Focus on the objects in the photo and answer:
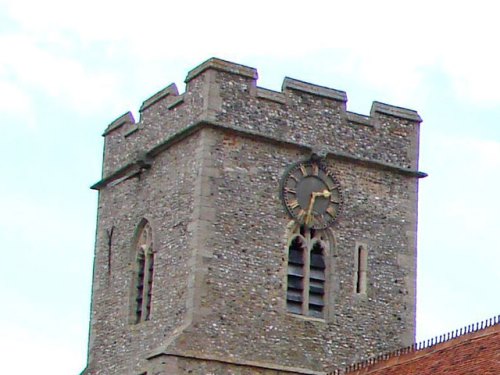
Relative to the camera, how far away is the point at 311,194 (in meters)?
29.5

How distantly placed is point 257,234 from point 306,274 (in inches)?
50.2

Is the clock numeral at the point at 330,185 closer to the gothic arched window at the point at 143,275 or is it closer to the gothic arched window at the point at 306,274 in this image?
the gothic arched window at the point at 306,274

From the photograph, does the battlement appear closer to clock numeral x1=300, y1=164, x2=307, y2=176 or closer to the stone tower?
the stone tower

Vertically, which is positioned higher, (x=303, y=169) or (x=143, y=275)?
(x=303, y=169)

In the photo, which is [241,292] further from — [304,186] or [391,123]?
[391,123]

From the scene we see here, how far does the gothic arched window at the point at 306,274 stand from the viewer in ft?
95.5

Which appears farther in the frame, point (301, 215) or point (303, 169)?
point (303, 169)

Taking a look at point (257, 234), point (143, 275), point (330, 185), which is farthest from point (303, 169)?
point (143, 275)

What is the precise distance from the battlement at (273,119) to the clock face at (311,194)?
419 mm

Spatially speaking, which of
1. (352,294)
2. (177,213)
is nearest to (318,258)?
(352,294)

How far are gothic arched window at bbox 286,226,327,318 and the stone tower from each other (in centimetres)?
2

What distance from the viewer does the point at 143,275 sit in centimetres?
3017

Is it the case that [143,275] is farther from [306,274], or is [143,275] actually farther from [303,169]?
[303,169]

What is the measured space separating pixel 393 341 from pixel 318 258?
2048mm
